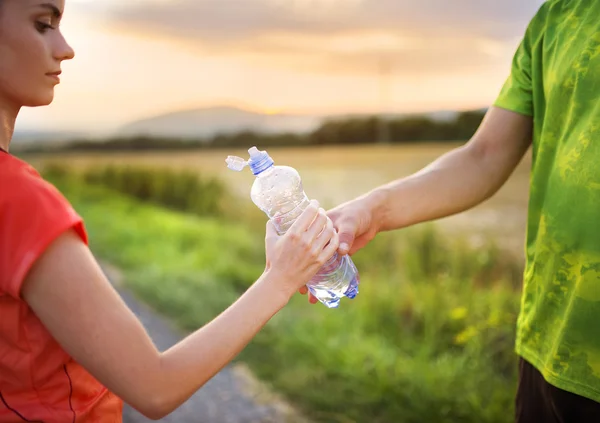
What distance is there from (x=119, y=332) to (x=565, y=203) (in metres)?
1.04

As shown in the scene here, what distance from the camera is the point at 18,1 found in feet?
4.03

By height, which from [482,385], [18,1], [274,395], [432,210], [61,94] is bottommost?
[274,395]

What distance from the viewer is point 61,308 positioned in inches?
44.3

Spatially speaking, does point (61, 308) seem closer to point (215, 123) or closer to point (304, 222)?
point (304, 222)

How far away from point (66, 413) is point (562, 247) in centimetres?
114

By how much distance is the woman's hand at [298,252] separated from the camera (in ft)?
4.39

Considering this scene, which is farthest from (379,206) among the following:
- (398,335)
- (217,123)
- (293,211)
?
(217,123)

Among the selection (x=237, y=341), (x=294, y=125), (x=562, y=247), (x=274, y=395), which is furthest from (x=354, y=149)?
(x=237, y=341)

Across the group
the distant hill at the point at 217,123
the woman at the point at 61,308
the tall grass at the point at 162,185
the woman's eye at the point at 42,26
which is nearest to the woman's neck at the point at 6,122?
the woman at the point at 61,308

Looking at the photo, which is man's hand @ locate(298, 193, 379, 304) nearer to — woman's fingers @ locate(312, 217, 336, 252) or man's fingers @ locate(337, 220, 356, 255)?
man's fingers @ locate(337, 220, 356, 255)

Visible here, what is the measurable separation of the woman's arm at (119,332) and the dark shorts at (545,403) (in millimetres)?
761

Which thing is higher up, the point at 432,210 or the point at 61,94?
the point at 432,210

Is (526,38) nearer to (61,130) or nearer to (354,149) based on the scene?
(354,149)

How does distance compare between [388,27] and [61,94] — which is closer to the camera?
[388,27]
